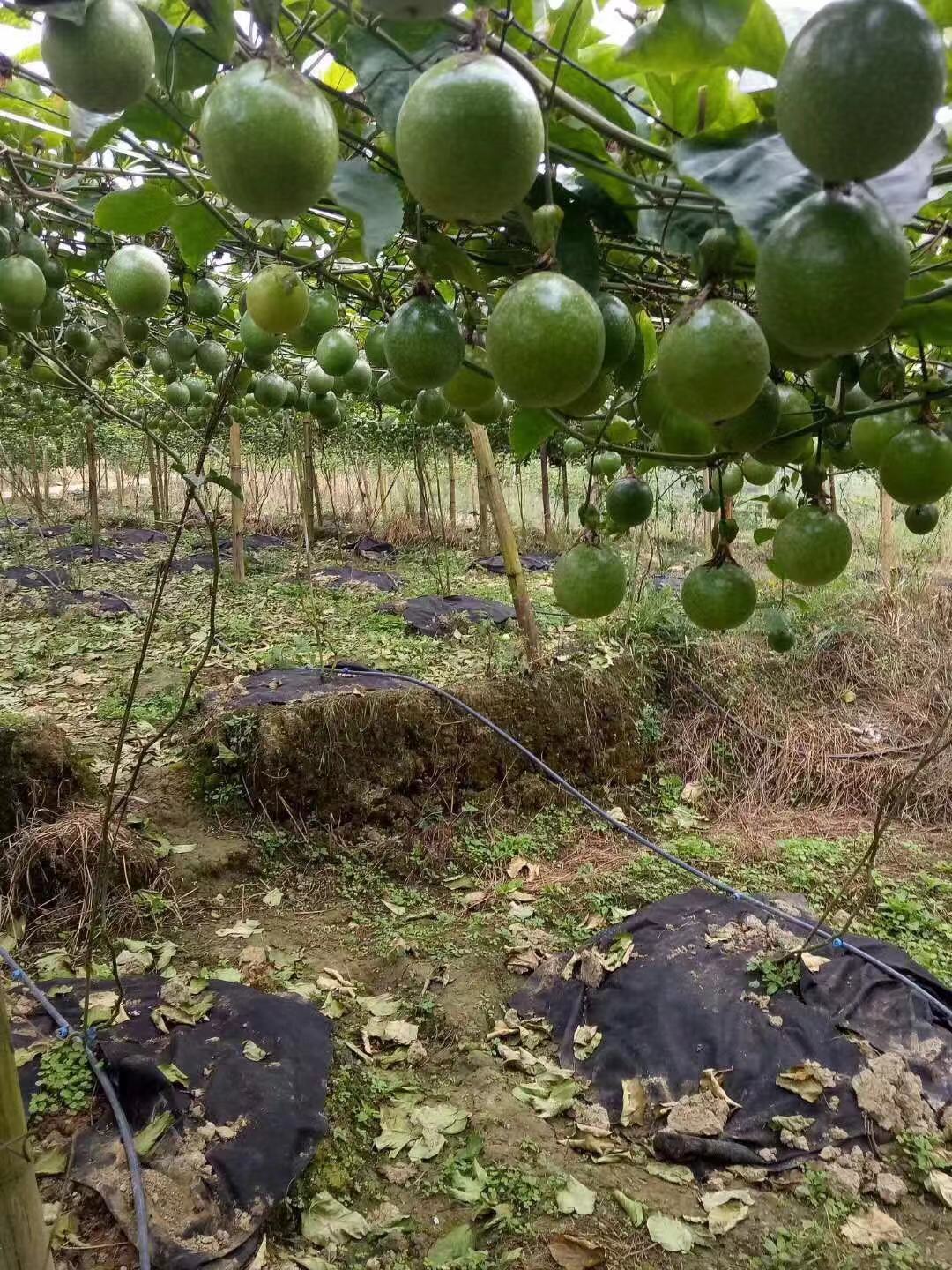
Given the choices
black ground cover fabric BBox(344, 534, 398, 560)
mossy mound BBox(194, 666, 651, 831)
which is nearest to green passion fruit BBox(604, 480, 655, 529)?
mossy mound BBox(194, 666, 651, 831)

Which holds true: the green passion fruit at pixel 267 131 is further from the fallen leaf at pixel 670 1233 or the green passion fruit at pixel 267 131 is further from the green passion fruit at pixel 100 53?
the fallen leaf at pixel 670 1233

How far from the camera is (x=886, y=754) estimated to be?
6672mm

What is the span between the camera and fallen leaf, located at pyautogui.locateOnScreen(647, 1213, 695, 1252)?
9.11 ft

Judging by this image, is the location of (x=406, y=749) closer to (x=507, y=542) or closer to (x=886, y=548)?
(x=507, y=542)

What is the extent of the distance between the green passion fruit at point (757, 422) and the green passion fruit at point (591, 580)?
39 cm

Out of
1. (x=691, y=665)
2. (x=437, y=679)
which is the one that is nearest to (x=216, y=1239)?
(x=437, y=679)

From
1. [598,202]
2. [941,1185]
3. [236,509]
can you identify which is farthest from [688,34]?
[236,509]

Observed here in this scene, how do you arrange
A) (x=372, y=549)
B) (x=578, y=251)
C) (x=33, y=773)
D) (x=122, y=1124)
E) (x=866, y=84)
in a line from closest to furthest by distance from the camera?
(x=866, y=84)
(x=578, y=251)
(x=122, y=1124)
(x=33, y=773)
(x=372, y=549)

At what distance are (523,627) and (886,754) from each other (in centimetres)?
311

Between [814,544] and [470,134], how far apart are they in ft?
2.82

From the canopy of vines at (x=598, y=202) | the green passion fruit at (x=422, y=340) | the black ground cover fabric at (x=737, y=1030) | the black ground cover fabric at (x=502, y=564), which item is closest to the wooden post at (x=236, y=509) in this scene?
the black ground cover fabric at (x=502, y=564)

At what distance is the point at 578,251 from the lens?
36.2 inches

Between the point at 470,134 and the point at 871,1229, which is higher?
the point at 470,134

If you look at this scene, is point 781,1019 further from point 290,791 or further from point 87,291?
point 87,291
